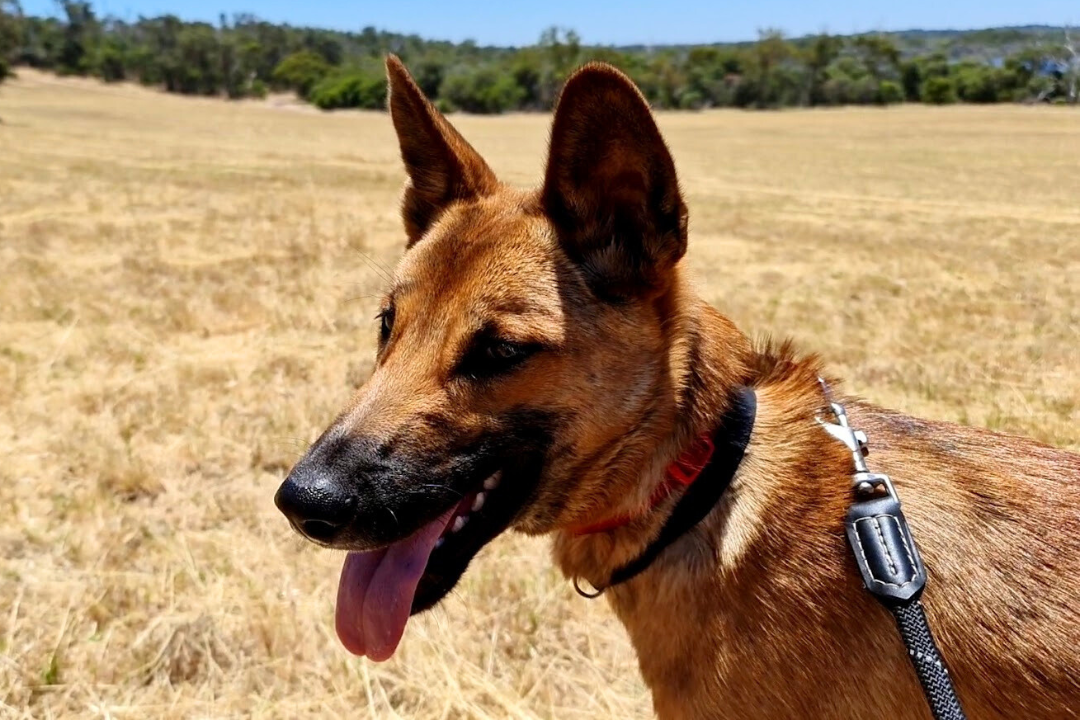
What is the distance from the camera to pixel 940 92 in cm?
8812

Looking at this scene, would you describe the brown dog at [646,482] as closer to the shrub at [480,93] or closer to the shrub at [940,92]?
the shrub at [480,93]

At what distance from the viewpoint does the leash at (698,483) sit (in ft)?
8.02

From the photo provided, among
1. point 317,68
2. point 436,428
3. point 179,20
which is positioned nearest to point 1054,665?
point 436,428

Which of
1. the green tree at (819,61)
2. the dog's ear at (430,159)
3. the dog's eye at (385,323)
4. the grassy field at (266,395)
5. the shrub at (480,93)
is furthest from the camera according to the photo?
the shrub at (480,93)

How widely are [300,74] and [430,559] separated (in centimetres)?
11645

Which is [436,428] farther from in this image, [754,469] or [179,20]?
[179,20]

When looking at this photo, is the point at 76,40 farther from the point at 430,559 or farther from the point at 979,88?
the point at 430,559

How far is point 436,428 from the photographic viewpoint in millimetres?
2334

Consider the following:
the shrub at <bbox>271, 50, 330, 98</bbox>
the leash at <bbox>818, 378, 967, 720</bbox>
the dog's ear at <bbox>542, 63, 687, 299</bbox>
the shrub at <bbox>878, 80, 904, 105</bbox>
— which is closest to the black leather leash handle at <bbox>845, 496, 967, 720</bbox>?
the leash at <bbox>818, 378, 967, 720</bbox>

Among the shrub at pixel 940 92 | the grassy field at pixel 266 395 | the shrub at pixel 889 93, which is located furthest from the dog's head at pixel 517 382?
the shrub at pixel 940 92

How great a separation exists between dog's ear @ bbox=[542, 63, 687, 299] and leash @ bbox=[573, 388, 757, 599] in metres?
0.47

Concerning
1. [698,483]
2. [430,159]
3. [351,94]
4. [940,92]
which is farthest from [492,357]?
[940,92]

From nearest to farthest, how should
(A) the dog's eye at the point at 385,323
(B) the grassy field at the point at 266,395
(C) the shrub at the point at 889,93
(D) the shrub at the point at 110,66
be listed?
(A) the dog's eye at the point at 385,323
(B) the grassy field at the point at 266,395
(C) the shrub at the point at 889,93
(D) the shrub at the point at 110,66

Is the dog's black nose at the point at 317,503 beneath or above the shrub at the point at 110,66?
beneath
